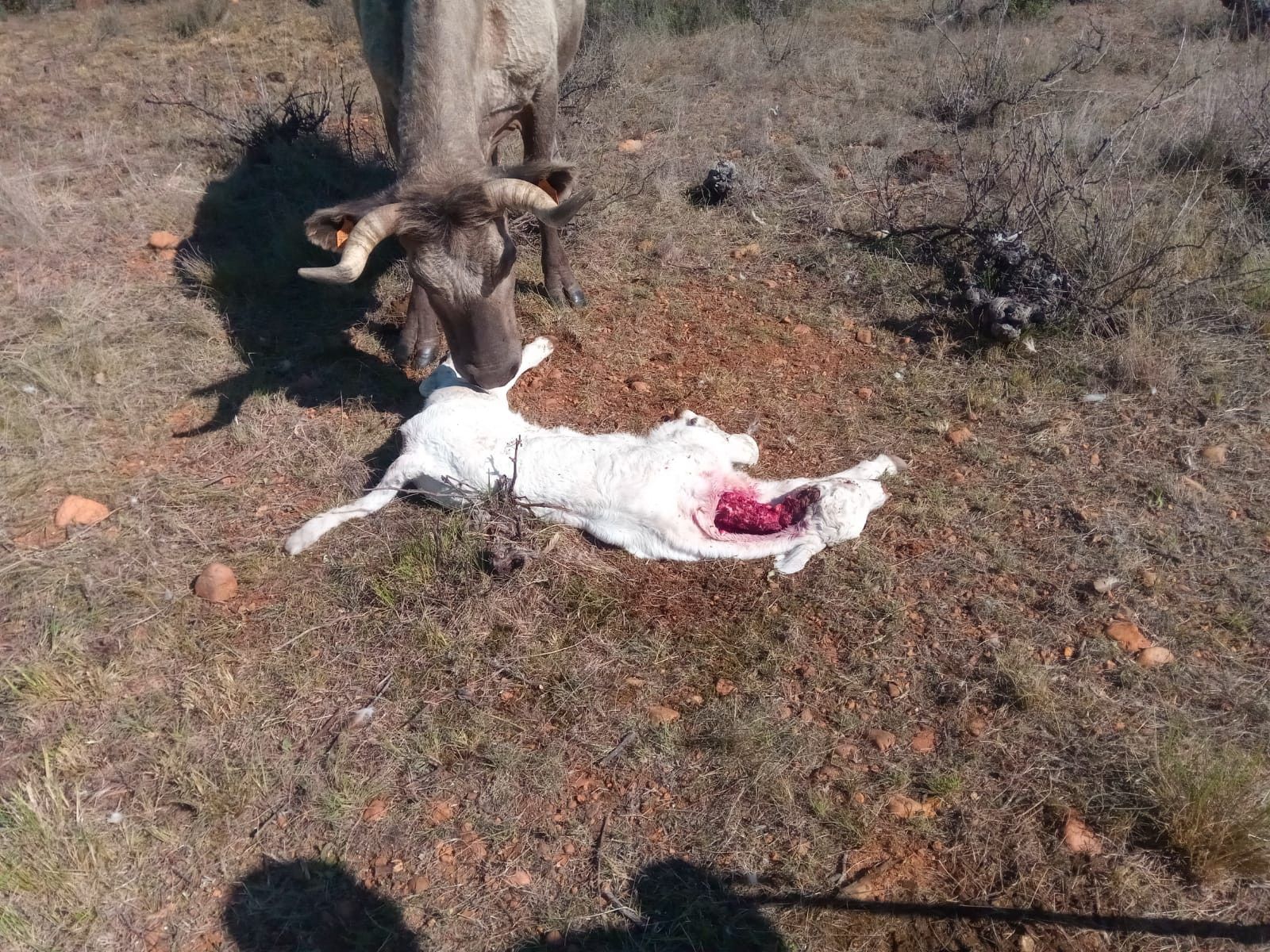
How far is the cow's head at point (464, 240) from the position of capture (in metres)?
3.09

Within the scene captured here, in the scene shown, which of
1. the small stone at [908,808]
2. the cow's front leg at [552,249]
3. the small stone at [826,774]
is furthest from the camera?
the cow's front leg at [552,249]

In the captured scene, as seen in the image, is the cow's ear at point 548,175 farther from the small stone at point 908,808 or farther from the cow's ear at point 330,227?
the small stone at point 908,808

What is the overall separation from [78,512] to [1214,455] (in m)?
4.93

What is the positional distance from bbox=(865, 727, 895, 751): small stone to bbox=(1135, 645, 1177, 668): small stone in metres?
0.91

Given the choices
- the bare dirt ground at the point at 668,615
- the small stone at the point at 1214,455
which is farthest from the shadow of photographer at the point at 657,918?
the small stone at the point at 1214,455

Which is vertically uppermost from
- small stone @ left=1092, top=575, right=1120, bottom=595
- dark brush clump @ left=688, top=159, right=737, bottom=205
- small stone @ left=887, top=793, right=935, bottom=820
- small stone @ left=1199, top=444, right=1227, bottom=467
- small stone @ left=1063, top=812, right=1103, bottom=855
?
dark brush clump @ left=688, top=159, right=737, bottom=205

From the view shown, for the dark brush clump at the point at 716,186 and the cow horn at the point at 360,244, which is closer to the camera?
the cow horn at the point at 360,244

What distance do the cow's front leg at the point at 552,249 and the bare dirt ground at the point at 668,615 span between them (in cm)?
15

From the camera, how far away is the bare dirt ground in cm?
220

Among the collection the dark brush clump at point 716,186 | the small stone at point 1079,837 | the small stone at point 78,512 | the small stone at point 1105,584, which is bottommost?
the small stone at point 1079,837

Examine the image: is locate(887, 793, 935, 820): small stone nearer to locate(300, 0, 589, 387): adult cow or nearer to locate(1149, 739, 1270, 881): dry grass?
locate(1149, 739, 1270, 881): dry grass

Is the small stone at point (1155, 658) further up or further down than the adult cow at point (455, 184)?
further down

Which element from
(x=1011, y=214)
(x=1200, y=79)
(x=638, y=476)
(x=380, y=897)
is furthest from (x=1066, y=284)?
(x=380, y=897)

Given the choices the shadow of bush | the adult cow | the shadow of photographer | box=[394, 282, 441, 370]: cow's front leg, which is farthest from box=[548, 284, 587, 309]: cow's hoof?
the shadow of photographer
